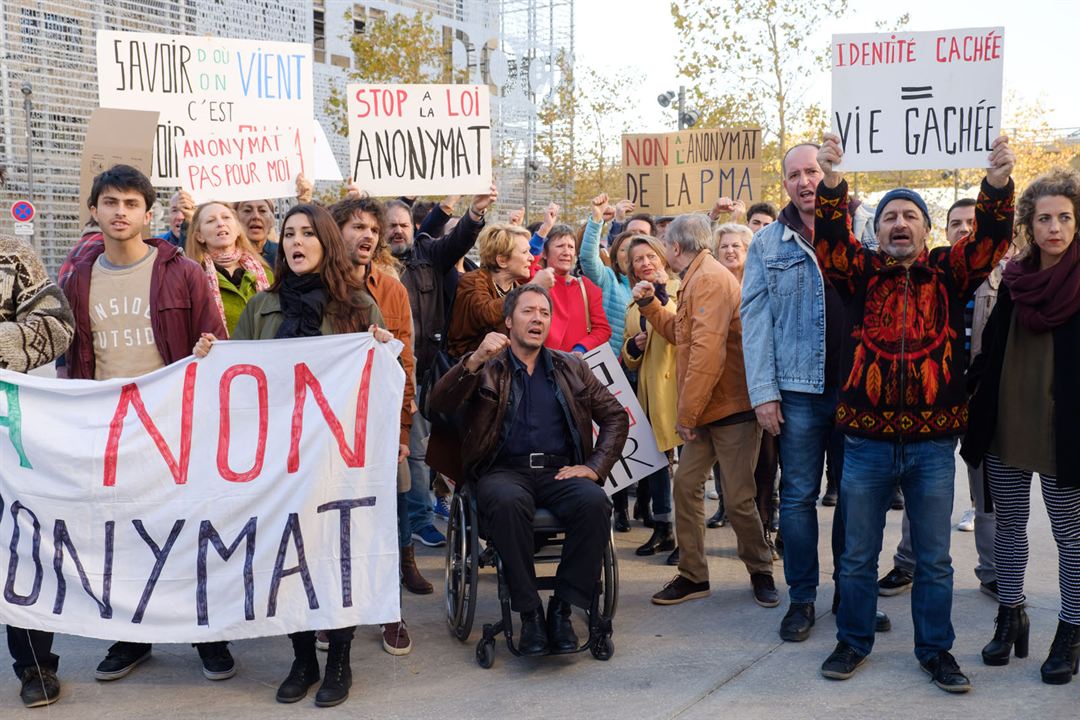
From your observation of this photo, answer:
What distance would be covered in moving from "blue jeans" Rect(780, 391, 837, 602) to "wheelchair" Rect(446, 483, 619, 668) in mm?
899

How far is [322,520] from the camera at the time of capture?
4.64 m

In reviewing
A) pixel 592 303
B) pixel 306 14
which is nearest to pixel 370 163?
pixel 592 303

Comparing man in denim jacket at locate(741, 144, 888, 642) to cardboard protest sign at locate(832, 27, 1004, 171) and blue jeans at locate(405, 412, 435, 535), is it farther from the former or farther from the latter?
blue jeans at locate(405, 412, 435, 535)

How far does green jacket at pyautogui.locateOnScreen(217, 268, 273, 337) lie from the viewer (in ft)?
18.6

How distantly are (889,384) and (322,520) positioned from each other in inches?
98.7

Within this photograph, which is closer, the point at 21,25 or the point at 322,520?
the point at 322,520

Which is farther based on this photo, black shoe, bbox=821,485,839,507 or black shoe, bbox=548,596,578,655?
black shoe, bbox=821,485,839,507

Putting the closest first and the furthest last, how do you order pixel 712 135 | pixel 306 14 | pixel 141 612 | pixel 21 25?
pixel 141 612 < pixel 712 135 < pixel 21 25 < pixel 306 14

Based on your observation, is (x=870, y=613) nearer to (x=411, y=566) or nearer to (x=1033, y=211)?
(x=1033, y=211)

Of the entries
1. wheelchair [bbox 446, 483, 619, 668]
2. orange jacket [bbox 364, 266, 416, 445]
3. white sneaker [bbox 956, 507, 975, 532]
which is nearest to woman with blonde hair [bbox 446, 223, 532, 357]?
orange jacket [bbox 364, 266, 416, 445]

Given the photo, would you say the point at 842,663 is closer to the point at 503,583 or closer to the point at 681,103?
the point at 503,583

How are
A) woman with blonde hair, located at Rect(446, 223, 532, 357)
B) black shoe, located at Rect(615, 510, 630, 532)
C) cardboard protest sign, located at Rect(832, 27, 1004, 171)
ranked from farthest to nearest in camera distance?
black shoe, located at Rect(615, 510, 630, 532), woman with blonde hair, located at Rect(446, 223, 532, 357), cardboard protest sign, located at Rect(832, 27, 1004, 171)

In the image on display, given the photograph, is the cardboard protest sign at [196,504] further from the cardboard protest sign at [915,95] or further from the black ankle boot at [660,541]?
the cardboard protest sign at [915,95]

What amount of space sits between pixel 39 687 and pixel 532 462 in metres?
2.38
